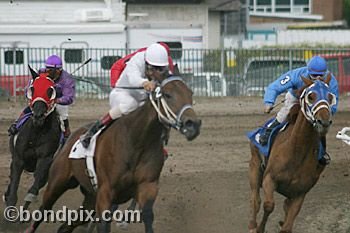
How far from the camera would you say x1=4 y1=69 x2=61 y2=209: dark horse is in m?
11.3

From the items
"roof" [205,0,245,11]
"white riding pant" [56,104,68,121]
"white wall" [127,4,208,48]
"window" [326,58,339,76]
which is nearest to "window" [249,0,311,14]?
"roof" [205,0,245,11]

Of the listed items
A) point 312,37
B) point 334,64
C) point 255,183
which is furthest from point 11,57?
point 312,37

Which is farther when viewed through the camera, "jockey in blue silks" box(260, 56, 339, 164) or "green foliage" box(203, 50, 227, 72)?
"green foliage" box(203, 50, 227, 72)

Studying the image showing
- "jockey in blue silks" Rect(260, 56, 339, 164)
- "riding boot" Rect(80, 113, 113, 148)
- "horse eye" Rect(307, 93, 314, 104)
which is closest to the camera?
"horse eye" Rect(307, 93, 314, 104)

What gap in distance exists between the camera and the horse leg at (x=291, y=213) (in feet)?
32.6

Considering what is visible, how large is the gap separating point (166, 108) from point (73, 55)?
59.4 ft

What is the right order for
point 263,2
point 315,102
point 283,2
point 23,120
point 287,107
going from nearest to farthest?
point 315,102 < point 287,107 < point 23,120 < point 283,2 < point 263,2

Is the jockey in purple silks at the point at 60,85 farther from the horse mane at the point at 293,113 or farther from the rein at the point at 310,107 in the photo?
the rein at the point at 310,107

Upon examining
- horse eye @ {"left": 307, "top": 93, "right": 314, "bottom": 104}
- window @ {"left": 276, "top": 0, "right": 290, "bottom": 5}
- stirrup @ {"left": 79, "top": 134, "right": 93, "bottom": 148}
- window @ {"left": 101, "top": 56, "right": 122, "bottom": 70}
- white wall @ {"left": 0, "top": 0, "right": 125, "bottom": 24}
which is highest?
window @ {"left": 276, "top": 0, "right": 290, "bottom": 5}

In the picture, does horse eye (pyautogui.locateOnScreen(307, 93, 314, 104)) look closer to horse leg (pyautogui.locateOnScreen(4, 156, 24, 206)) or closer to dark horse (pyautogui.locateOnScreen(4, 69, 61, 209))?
dark horse (pyautogui.locateOnScreen(4, 69, 61, 209))

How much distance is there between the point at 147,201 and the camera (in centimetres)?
877

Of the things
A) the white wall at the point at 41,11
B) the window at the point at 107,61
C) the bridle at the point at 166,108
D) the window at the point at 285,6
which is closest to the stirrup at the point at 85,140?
the bridle at the point at 166,108

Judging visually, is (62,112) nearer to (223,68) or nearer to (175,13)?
(223,68)

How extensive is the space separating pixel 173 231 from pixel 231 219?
919 millimetres
